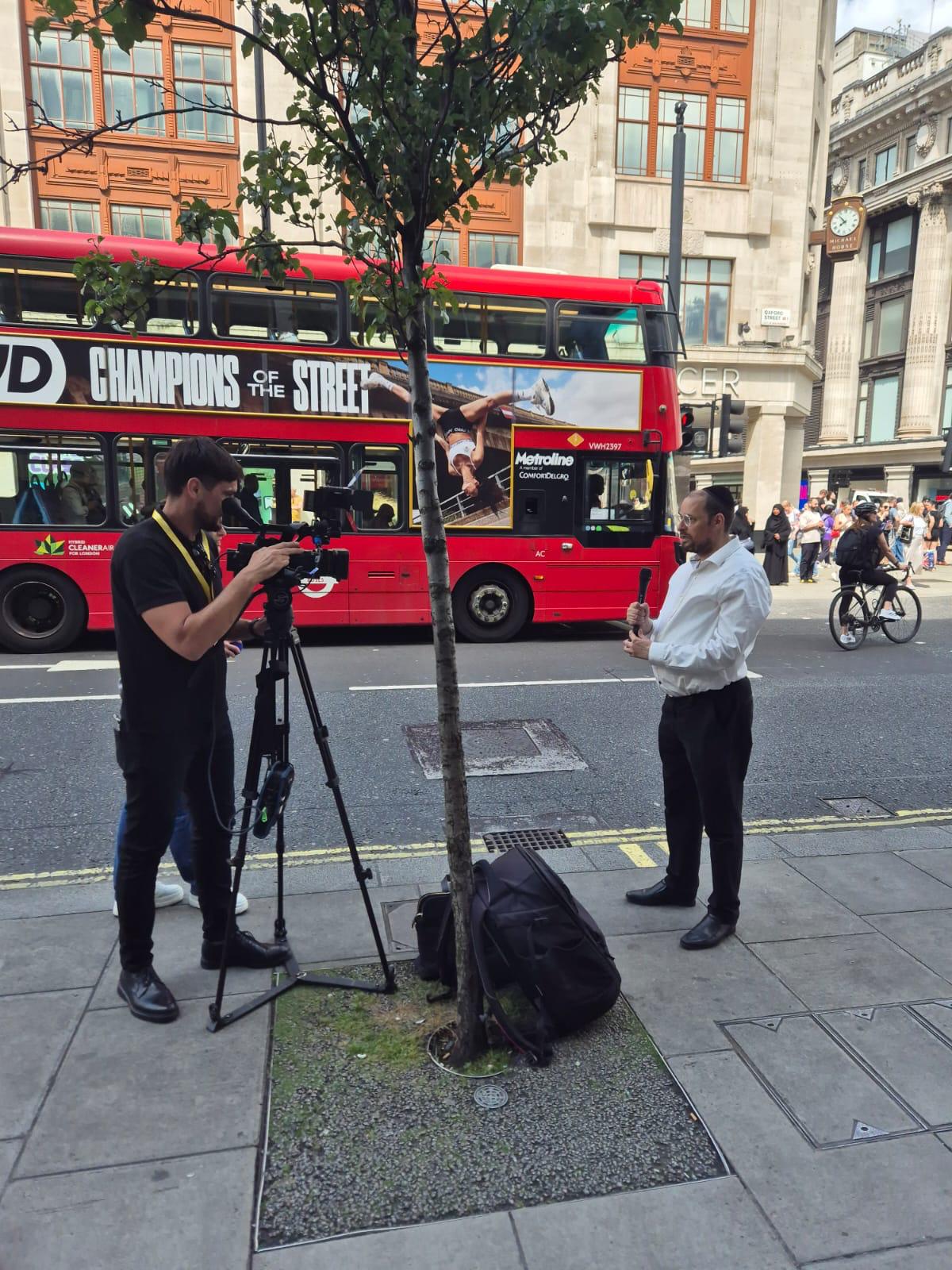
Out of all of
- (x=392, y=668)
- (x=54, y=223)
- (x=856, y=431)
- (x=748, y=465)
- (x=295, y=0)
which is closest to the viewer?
(x=295, y=0)

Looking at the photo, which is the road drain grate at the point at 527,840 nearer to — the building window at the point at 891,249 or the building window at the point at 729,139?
the building window at the point at 729,139

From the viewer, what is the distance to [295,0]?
2.12 metres

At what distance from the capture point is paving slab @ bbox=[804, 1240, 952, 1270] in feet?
6.38

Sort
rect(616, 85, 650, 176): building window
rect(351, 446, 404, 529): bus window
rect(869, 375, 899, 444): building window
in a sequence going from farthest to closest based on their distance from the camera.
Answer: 1. rect(869, 375, 899, 444): building window
2. rect(616, 85, 650, 176): building window
3. rect(351, 446, 404, 529): bus window

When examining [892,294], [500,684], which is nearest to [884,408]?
[892,294]

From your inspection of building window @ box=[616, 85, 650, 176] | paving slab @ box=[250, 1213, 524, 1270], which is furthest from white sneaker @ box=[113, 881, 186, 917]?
building window @ box=[616, 85, 650, 176]

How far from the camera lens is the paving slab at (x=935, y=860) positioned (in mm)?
4082

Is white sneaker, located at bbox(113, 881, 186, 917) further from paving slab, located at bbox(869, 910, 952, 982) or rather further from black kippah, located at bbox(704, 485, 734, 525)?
paving slab, located at bbox(869, 910, 952, 982)

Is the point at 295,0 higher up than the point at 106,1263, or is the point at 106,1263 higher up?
the point at 295,0

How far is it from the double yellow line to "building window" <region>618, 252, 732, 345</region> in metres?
22.9

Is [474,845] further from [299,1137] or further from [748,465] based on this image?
[748,465]

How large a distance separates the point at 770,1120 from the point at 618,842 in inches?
84.8

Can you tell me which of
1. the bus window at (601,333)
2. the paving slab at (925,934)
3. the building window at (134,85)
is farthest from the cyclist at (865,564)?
the building window at (134,85)

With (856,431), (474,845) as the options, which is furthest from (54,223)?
(856,431)
